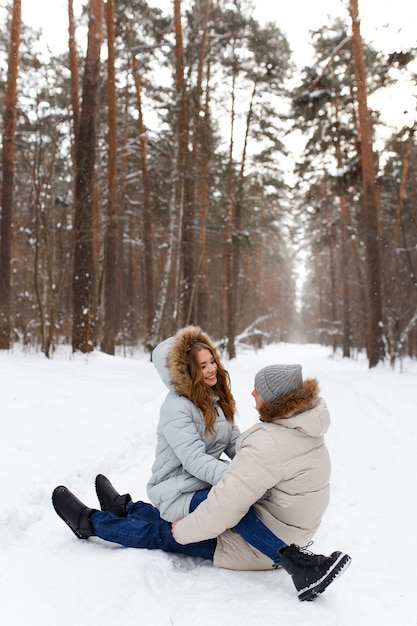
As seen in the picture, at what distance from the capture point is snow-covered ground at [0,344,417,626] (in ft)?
7.38

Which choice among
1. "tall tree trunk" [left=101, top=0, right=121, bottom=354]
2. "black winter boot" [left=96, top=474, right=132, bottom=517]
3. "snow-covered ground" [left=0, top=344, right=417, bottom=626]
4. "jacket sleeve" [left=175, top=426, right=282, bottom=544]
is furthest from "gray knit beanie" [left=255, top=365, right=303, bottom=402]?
"tall tree trunk" [left=101, top=0, right=121, bottom=354]

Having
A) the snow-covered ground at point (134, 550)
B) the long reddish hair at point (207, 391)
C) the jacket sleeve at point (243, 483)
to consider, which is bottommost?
the snow-covered ground at point (134, 550)


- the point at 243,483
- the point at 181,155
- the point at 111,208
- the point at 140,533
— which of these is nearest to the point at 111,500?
the point at 140,533

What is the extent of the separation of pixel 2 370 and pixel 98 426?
1.98 m

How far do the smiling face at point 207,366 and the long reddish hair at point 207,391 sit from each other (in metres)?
0.02

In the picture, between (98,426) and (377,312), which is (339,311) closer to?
(377,312)

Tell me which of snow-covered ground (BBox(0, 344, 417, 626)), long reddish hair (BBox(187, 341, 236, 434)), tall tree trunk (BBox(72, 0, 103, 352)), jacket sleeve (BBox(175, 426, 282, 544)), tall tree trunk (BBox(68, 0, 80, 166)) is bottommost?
snow-covered ground (BBox(0, 344, 417, 626))

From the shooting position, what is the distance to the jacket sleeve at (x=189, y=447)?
2779 mm

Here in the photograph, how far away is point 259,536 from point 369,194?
1326 centimetres

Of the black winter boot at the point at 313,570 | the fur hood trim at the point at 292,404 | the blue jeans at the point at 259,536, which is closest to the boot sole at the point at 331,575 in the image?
the black winter boot at the point at 313,570

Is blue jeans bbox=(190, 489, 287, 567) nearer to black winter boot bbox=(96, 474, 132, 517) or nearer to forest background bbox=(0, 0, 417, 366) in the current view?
black winter boot bbox=(96, 474, 132, 517)

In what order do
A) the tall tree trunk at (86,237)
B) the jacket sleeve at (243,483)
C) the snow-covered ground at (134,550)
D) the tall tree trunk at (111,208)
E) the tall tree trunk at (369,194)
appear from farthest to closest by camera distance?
the tall tree trunk at (369,194)
the tall tree trunk at (111,208)
the tall tree trunk at (86,237)
the jacket sleeve at (243,483)
the snow-covered ground at (134,550)

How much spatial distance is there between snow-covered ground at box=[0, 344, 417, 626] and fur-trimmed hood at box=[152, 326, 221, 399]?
1.02 meters

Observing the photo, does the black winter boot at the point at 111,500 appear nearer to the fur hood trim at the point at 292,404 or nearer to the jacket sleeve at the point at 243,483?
the jacket sleeve at the point at 243,483
